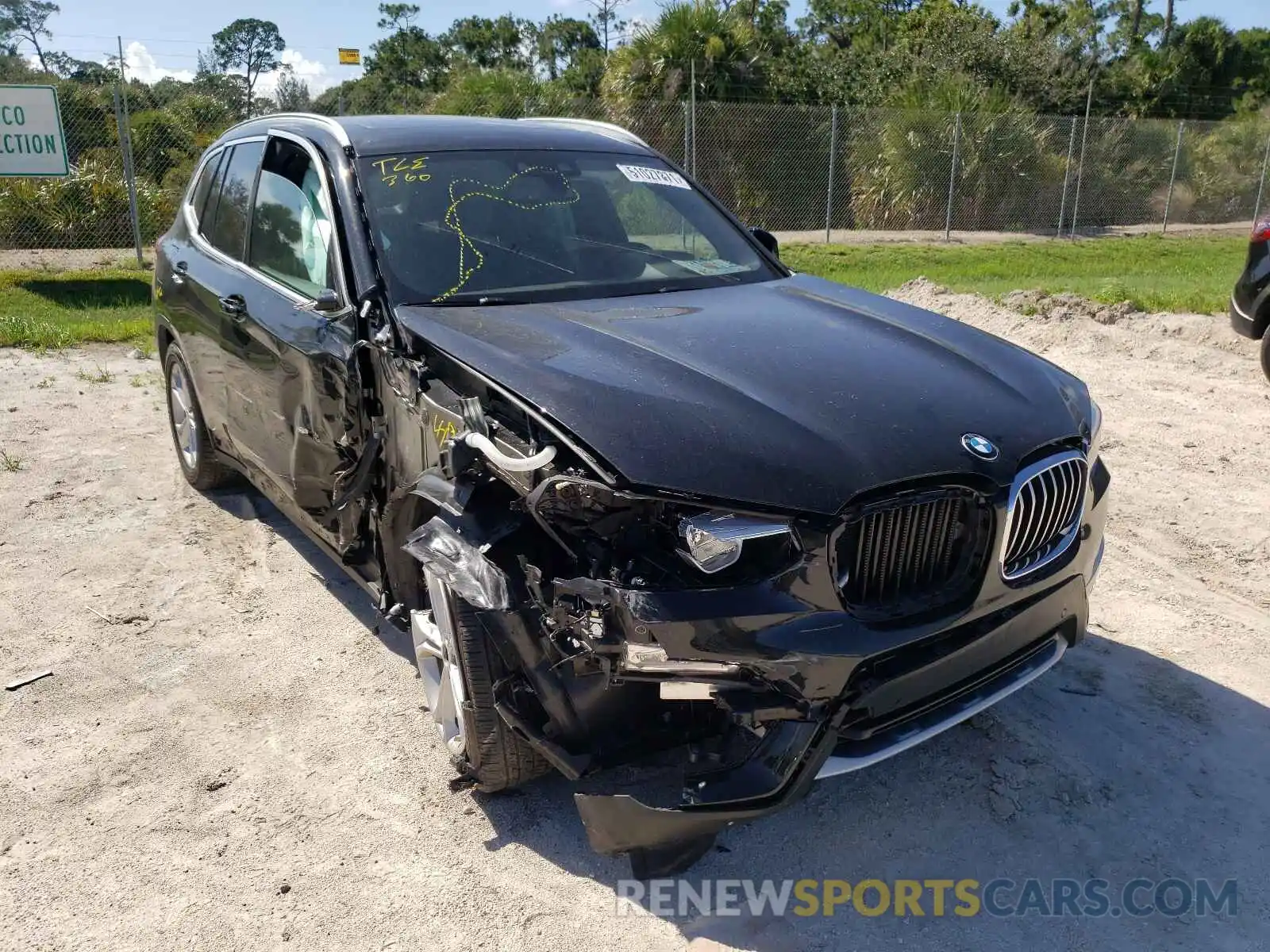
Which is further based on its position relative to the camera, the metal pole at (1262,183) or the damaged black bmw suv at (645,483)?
the metal pole at (1262,183)

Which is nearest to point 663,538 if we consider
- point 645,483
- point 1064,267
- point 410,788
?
point 645,483

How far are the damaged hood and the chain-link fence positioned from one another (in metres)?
12.8

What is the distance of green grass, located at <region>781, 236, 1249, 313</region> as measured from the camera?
11.6m

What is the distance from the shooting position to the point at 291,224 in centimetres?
412

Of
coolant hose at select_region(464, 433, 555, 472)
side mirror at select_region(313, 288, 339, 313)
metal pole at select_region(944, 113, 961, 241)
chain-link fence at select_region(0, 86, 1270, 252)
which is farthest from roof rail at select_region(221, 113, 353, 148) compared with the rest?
metal pole at select_region(944, 113, 961, 241)

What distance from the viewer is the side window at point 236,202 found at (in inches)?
181

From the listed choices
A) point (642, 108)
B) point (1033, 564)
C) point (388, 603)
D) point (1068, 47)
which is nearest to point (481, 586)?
point (388, 603)

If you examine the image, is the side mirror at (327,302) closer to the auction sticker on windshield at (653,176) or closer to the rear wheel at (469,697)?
the rear wheel at (469,697)

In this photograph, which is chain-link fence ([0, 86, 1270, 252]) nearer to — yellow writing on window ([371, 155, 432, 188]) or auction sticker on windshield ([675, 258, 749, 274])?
auction sticker on windshield ([675, 258, 749, 274])

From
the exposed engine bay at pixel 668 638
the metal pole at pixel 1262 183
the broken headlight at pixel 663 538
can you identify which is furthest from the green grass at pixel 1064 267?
the broken headlight at pixel 663 538

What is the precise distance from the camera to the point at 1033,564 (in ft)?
9.50

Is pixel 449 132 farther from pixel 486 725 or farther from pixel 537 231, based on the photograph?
A: pixel 486 725

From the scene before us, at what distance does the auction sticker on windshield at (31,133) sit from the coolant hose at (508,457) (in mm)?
12260

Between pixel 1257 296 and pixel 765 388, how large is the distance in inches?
257
